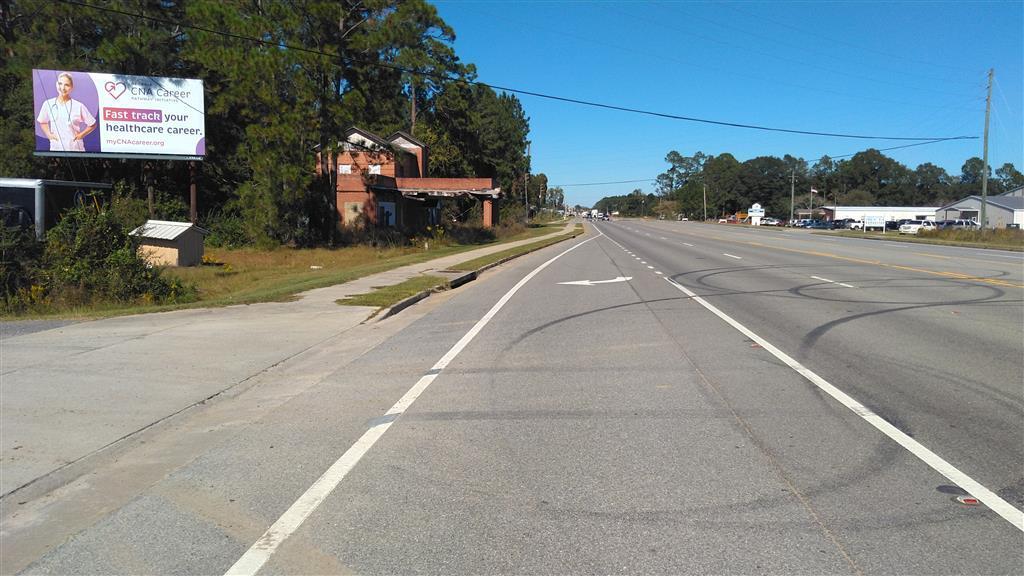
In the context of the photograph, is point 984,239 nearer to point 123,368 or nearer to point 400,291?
point 400,291

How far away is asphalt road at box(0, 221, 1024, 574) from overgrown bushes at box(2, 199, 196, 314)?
7.90m

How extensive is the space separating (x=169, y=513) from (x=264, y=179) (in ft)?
106

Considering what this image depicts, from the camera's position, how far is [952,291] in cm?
1588

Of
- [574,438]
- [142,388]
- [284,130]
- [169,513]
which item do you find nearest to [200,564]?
[169,513]

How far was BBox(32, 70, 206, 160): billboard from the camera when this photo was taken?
3191cm

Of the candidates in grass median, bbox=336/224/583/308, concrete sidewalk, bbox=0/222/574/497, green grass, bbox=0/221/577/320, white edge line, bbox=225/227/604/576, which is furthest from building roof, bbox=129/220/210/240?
white edge line, bbox=225/227/604/576

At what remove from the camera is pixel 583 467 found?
5.29 meters

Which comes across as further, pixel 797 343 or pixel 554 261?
pixel 554 261

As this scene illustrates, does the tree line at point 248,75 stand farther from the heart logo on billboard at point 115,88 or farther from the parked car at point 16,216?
the parked car at point 16,216

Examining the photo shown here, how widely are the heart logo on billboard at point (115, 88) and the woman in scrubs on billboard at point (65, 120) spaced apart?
1.30 meters

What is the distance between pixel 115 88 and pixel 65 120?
8.49 feet

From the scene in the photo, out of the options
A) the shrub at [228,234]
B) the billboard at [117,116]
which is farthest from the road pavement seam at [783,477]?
the shrub at [228,234]

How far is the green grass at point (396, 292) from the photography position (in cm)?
1484

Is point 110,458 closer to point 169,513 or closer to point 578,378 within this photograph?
point 169,513
